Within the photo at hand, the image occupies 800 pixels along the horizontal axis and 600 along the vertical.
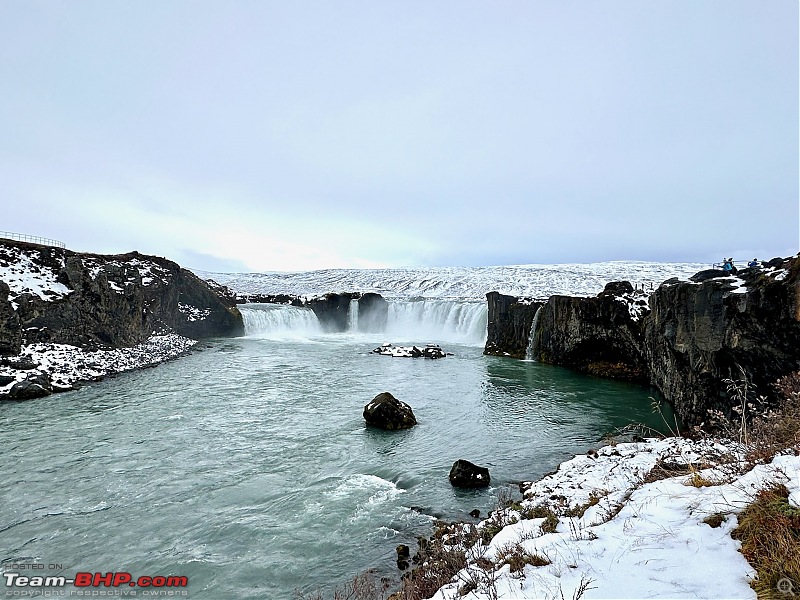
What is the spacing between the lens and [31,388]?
1912 cm

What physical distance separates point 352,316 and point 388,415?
43.4 metres

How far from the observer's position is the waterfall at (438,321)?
149 feet

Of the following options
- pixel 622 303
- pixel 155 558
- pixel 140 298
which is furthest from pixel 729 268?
pixel 140 298

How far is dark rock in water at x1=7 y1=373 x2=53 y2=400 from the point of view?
18.7 metres

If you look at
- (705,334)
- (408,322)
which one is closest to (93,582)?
(705,334)

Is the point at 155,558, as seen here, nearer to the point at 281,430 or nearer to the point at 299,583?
the point at 299,583

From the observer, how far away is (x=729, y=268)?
1595 cm

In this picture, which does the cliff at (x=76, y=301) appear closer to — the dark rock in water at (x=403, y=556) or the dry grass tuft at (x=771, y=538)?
the dark rock in water at (x=403, y=556)

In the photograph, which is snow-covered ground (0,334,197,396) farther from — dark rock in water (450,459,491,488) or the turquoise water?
dark rock in water (450,459,491,488)

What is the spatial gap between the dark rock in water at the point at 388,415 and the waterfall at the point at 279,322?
3728 cm

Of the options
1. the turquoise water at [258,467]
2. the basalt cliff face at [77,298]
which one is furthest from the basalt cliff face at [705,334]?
the basalt cliff face at [77,298]

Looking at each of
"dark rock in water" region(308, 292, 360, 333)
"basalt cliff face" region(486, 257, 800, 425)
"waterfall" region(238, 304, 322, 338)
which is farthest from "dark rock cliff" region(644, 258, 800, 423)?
"dark rock in water" region(308, 292, 360, 333)

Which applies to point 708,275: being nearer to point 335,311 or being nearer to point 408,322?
point 408,322

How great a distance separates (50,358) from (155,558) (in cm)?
2063
